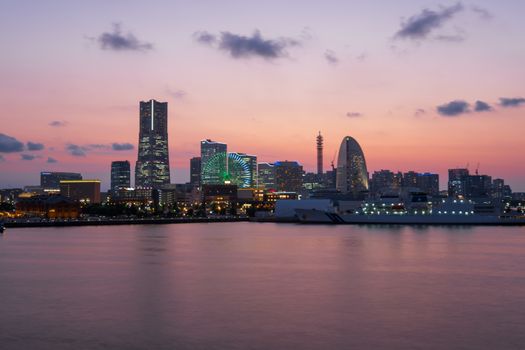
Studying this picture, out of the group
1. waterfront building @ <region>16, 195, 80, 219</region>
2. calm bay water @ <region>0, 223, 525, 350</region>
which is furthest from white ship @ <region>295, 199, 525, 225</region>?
waterfront building @ <region>16, 195, 80, 219</region>

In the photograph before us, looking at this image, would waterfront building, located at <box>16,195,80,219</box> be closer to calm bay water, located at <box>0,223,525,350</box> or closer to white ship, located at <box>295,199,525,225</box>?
white ship, located at <box>295,199,525,225</box>

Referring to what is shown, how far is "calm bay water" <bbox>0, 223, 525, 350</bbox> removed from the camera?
991 inches

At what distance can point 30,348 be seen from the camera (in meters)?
23.6

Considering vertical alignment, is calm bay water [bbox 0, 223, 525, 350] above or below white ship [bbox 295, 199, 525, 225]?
below

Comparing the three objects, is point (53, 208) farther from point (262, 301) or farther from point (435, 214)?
point (262, 301)

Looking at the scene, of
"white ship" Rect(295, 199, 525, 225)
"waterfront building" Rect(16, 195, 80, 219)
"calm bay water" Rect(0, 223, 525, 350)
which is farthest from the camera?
"waterfront building" Rect(16, 195, 80, 219)

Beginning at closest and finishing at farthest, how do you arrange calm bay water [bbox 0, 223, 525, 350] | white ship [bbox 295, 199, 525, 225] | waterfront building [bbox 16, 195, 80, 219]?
calm bay water [bbox 0, 223, 525, 350], white ship [bbox 295, 199, 525, 225], waterfront building [bbox 16, 195, 80, 219]

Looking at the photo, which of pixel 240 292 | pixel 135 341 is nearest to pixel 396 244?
pixel 240 292

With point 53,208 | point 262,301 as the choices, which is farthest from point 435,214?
point 262,301

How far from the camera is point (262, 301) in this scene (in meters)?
33.8

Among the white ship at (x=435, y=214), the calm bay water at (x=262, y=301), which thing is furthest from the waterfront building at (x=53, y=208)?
the calm bay water at (x=262, y=301)

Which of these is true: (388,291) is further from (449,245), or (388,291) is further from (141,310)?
(449,245)

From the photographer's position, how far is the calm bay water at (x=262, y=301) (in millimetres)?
25172

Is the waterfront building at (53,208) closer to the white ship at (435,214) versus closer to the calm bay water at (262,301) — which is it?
the white ship at (435,214)
